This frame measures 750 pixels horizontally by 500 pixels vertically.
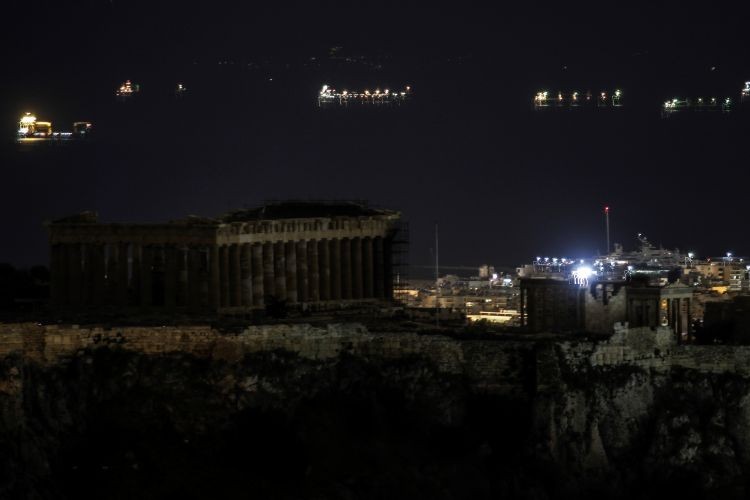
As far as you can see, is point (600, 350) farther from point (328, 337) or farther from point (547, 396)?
point (328, 337)

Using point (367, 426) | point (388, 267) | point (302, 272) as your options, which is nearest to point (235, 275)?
point (302, 272)

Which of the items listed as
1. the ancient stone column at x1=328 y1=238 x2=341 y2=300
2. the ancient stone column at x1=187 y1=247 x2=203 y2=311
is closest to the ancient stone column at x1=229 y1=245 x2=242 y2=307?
the ancient stone column at x1=187 y1=247 x2=203 y2=311

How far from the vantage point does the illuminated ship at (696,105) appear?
187 meters

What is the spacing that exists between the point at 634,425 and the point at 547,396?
3163 millimetres

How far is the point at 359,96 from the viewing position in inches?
7008

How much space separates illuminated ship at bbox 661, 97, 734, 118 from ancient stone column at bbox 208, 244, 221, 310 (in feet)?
292

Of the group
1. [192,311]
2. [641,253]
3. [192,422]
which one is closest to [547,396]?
[192,422]

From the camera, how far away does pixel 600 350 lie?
86.7 meters

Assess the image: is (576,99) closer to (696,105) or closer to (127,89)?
(696,105)

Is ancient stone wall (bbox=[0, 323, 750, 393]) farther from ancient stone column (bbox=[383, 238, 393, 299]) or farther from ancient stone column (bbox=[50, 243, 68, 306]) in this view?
ancient stone column (bbox=[383, 238, 393, 299])

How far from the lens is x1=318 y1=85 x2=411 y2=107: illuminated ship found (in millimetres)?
176625

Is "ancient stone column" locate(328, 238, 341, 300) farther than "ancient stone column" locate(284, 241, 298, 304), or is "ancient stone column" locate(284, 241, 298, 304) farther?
"ancient stone column" locate(328, 238, 341, 300)

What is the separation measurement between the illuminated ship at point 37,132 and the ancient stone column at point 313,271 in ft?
162

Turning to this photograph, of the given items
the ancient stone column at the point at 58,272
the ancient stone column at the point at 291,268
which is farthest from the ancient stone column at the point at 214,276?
the ancient stone column at the point at 58,272
